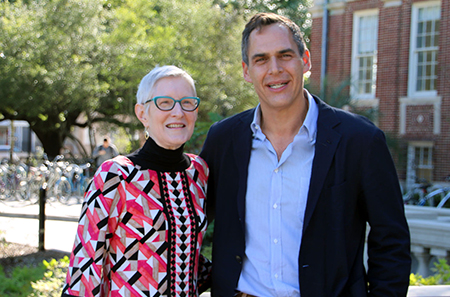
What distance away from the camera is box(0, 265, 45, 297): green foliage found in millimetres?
4316

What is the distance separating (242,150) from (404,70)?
13.3 metres

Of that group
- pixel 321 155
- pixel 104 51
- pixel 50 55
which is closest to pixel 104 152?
pixel 50 55

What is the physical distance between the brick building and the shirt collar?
422 inches

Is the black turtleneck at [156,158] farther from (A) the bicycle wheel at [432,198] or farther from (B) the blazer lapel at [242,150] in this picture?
(A) the bicycle wheel at [432,198]

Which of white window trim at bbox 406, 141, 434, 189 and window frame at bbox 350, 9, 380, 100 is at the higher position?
window frame at bbox 350, 9, 380, 100

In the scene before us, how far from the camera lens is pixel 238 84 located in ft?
62.9

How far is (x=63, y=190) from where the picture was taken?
14.1 m

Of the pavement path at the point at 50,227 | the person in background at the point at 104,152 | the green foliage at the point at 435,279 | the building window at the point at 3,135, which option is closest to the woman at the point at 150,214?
the pavement path at the point at 50,227

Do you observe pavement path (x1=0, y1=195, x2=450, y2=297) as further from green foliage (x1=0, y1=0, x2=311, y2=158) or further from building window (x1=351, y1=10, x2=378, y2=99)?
building window (x1=351, y1=10, x2=378, y2=99)

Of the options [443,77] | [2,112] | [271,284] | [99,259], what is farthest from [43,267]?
[2,112]

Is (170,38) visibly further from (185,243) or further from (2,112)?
(185,243)

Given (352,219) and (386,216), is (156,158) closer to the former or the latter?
(352,219)

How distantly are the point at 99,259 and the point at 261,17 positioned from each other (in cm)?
145

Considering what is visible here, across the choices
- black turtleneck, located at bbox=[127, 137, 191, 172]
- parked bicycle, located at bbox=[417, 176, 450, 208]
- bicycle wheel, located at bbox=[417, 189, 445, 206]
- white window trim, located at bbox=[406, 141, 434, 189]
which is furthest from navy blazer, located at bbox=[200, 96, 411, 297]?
white window trim, located at bbox=[406, 141, 434, 189]
